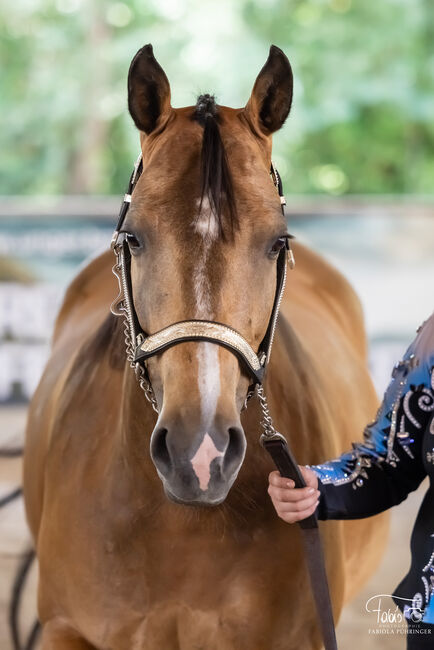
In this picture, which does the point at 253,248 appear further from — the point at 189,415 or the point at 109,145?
the point at 109,145

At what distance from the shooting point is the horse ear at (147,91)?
1.80 m

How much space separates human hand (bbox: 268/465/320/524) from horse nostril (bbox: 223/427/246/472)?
286 mm

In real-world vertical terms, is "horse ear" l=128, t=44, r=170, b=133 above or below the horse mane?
above

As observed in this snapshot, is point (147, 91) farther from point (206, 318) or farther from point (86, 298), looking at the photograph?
point (86, 298)

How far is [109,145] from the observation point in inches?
483

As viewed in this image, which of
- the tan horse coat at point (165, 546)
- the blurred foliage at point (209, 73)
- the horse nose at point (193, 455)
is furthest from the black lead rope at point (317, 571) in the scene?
the blurred foliage at point (209, 73)

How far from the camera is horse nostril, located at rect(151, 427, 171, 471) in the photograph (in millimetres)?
1504

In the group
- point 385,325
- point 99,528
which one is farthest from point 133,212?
point 385,325

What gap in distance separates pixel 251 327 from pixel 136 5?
10.4 m

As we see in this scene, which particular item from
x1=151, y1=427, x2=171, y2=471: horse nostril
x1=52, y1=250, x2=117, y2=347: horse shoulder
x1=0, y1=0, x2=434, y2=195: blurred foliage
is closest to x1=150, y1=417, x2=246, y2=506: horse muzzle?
x1=151, y1=427, x2=171, y2=471: horse nostril

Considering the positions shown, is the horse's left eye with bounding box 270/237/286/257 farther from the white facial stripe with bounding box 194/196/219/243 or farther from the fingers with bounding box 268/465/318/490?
the fingers with bounding box 268/465/318/490

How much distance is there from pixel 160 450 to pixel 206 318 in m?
0.26

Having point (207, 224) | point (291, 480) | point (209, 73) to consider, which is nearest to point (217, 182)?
point (207, 224)

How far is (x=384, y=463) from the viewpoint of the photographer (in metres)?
1.83
